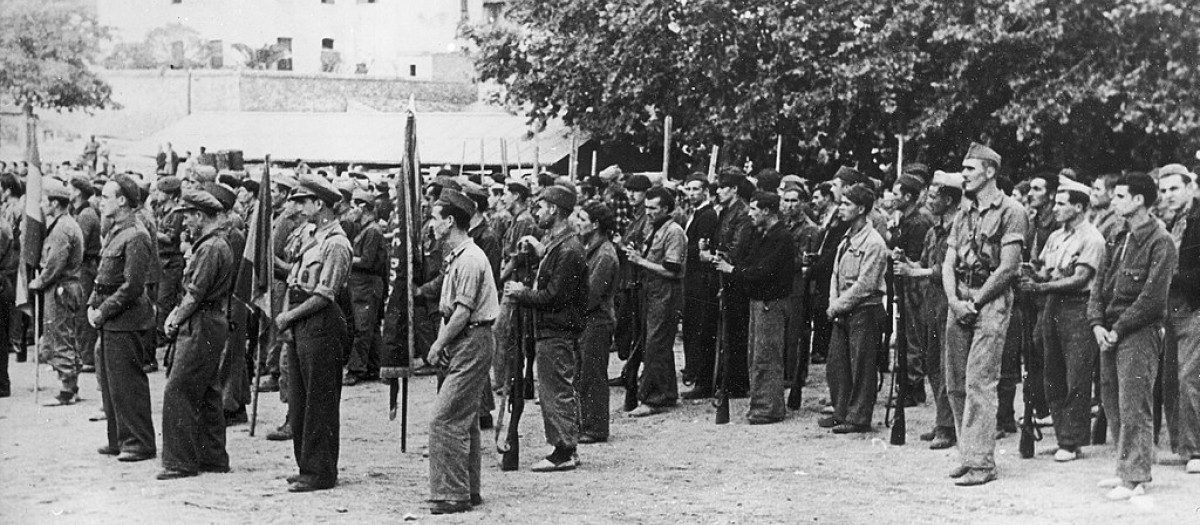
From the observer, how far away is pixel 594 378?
10891 millimetres

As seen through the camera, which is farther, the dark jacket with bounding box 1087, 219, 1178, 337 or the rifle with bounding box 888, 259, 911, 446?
the rifle with bounding box 888, 259, 911, 446

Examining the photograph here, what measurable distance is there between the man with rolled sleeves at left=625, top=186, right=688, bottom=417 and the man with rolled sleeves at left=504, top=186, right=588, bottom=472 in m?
2.32

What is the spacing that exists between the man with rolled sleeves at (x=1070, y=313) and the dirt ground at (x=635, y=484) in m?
0.31

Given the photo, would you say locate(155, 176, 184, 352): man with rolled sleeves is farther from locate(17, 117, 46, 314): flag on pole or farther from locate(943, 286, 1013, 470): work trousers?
locate(943, 286, 1013, 470): work trousers

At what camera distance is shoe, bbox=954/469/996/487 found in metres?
9.08

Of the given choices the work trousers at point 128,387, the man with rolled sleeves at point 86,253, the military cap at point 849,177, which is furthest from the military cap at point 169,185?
the military cap at point 849,177

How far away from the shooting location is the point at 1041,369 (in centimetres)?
1067

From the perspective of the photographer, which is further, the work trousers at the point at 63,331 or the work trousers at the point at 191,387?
the work trousers at the point at 63,331

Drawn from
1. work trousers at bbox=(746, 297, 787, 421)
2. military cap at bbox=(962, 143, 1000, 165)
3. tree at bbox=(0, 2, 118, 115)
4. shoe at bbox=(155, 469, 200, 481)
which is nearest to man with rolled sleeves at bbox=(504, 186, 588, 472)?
work trousers at bbox=(746, 297, 787, 421)

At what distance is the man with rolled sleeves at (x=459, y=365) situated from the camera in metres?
8.31

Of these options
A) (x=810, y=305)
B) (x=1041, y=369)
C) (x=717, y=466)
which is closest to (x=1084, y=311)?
(x=1041, y=369)

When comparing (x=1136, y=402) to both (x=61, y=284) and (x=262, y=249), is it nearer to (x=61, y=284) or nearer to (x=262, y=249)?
(x=262, y=249)

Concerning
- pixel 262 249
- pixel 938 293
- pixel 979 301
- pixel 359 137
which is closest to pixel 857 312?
pixel 938 293

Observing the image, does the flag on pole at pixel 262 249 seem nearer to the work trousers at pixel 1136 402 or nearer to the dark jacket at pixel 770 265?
the dark jacket at pixel 770 265
